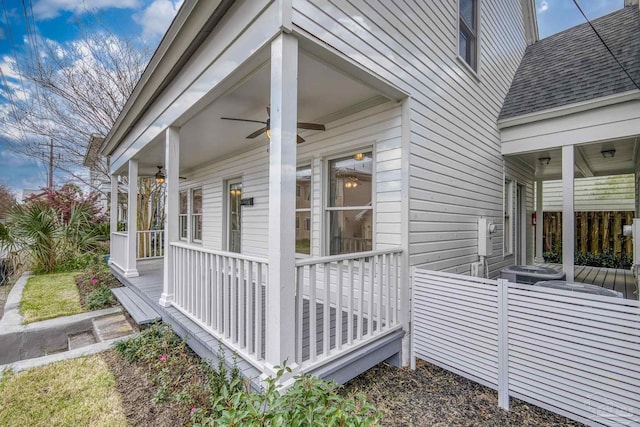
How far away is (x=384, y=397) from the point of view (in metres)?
2.53

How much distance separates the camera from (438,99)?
375 cm

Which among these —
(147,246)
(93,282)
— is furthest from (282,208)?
(147,246)

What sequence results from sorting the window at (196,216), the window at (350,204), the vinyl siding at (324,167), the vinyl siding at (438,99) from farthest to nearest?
1. the window at (196,216)
2. the window at (350,204)
3. the vinyl siding at (324,167)
4. the vinyl siding at (438,99)

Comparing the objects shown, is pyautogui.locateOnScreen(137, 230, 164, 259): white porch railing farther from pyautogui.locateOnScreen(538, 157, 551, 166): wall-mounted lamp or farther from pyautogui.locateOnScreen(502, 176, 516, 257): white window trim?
pyautogui.locateOnScreen(538, 157, 551, 166): wall-mounted lamp

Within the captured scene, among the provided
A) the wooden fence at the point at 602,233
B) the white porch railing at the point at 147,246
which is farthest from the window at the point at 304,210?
the wooden fence at the point at 602,233

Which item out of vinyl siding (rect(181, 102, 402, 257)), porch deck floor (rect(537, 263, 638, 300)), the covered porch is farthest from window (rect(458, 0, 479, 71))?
porch deck floor (rect(537, 263, 638, 300))

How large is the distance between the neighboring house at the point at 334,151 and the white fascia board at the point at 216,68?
0.02 metres

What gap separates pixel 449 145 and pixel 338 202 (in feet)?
5.59

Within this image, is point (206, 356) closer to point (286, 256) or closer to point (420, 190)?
point (286, 256)

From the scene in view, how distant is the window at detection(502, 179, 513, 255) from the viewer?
608cm

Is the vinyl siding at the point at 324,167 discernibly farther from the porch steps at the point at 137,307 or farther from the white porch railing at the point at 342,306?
the porch steps at the point at 137,307

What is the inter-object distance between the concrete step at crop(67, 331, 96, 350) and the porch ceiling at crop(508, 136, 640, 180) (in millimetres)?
7569

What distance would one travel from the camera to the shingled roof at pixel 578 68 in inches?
176

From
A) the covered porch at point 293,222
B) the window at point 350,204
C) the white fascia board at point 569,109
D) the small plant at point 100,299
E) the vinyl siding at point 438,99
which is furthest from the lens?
the small plant at point 100,299
